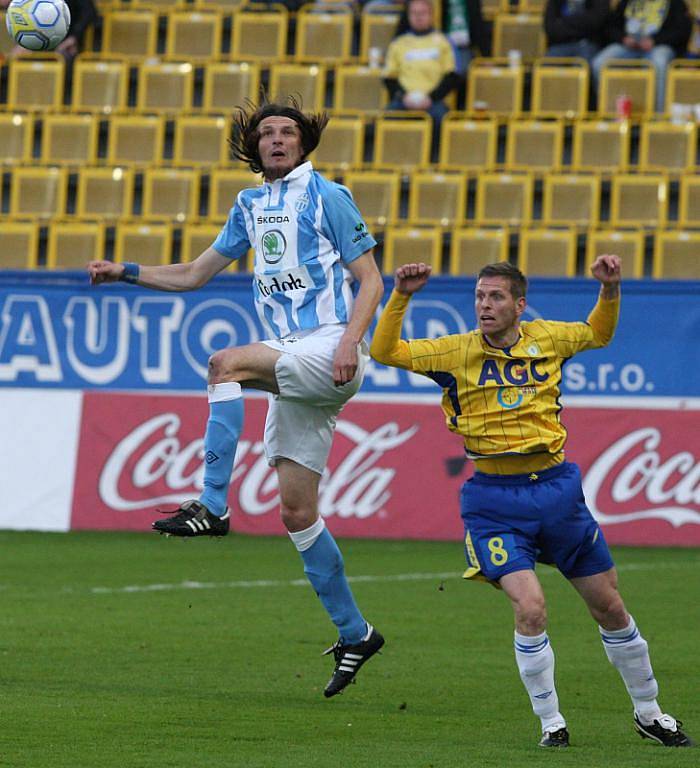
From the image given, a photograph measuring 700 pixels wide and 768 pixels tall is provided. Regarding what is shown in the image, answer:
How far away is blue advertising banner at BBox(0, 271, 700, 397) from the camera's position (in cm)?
1357

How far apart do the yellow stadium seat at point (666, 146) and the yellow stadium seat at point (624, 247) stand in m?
1.35

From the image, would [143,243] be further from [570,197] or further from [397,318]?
[397,318]

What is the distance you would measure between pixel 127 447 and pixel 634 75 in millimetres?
7597

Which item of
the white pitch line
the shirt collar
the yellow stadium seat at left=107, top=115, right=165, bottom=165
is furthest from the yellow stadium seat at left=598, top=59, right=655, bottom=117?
the shirt collar

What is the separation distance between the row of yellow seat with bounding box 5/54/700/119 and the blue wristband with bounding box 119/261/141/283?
11.6m

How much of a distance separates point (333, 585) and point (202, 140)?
12.3 meters

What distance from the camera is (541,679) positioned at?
5.87 m

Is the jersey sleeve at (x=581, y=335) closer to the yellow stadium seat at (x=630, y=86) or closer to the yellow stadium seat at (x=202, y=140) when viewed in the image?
the yellow stadium seat at (x=630, y=86)

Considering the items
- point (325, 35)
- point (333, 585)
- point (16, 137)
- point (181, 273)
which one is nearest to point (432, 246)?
point (325, 35)

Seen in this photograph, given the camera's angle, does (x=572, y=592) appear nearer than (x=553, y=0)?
Yes

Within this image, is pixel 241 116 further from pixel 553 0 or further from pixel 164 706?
pixel 553 0

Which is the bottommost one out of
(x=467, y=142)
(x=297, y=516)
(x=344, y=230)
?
(x=297, y=516)

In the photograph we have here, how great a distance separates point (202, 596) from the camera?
1039 cm

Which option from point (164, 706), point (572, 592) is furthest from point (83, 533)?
point (164, 706)
